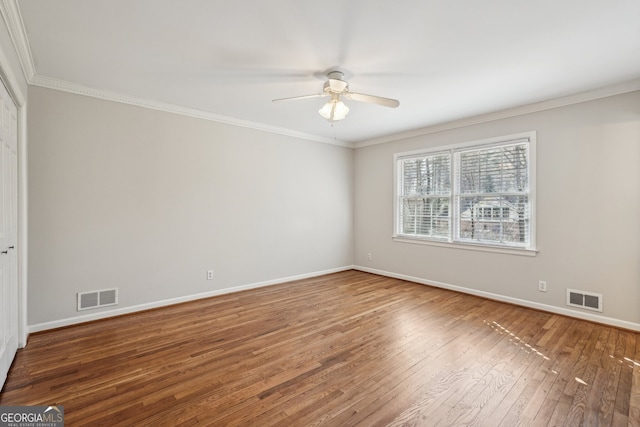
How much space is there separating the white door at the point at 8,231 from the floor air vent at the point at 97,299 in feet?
2.21

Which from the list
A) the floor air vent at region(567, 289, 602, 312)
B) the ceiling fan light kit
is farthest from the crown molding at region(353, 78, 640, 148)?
the ceiling fan light kit

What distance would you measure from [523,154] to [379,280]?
2.87 m

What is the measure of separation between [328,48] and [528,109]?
114 inches

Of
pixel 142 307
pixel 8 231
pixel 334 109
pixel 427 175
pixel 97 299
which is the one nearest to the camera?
pixel 8 231

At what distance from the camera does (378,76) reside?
2.98 meters

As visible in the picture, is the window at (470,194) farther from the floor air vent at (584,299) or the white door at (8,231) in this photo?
the white door at (8,231)

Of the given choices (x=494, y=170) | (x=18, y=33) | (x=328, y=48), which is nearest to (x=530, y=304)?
(x=494, y=170)

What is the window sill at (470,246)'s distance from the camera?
12.6ft

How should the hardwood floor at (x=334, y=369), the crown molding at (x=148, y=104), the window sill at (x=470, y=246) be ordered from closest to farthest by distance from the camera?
the hardwood floor at (x=334, y=369), the crown molding at (x=148, y=104), the window sill at (x=470, y=246)

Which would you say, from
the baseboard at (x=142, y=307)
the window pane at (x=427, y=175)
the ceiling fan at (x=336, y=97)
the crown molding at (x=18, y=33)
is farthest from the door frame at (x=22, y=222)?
the window pane at (x=427, y=175)

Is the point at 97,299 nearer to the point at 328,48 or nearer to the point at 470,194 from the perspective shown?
the point at 328,48

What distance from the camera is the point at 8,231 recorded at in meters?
2.30

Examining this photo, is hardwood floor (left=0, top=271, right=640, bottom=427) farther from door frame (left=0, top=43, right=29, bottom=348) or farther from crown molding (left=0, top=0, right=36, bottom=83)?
crown molding (left=0, top=0, right=36, bottom=83)

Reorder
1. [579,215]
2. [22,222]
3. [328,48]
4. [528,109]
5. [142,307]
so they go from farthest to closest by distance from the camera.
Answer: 1. [528,109]
2. [142,307]
3. [579,215]
4. [22,222]
5. [328,48]
